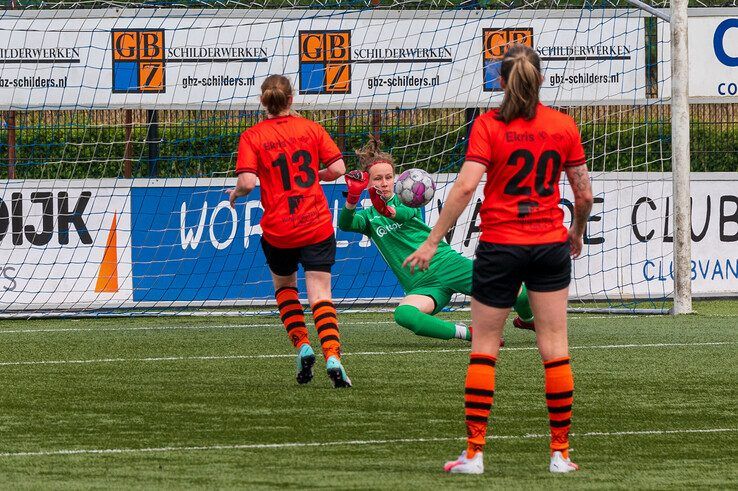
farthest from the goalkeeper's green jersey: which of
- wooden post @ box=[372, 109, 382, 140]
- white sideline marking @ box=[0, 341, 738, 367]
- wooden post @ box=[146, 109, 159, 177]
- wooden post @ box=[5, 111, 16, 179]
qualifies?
wooden post @ box=[5, 111, 16, 179]

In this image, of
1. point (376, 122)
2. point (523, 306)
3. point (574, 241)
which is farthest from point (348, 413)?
point (376, 122)

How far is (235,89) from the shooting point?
1470cm

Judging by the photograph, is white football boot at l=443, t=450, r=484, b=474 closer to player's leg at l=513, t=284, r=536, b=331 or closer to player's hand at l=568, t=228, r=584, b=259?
player's hand at l=568, t=228, r=584, b=259

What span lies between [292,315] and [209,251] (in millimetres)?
5618

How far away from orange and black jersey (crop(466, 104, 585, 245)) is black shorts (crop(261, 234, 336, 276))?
9.45 ft

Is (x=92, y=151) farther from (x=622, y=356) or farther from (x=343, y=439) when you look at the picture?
(x=343, y=439)

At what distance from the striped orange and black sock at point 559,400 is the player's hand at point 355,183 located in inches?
145

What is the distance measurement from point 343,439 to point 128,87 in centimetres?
856

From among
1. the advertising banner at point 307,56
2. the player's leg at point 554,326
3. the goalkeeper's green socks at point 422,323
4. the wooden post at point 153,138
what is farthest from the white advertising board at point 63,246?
the player's leg at point 554,326

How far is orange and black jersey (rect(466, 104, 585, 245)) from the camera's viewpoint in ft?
19.2

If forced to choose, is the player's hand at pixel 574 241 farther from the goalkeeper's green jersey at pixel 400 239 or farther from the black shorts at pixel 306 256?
the goalkeeper's green jersey at pixel 400 239

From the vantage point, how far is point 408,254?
10742 millimetres

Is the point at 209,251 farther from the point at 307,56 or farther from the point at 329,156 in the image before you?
the point at 329,156

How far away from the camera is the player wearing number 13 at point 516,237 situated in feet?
19.2
